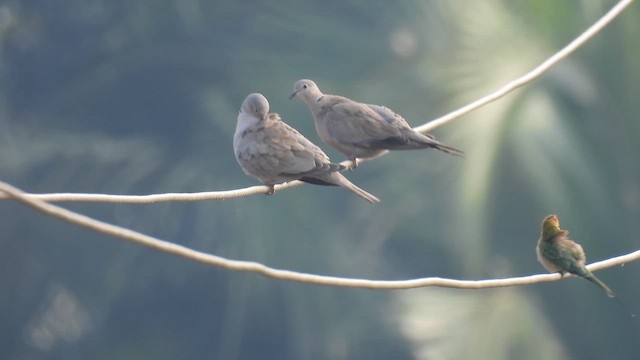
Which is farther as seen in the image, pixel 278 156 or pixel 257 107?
pixel 257 107

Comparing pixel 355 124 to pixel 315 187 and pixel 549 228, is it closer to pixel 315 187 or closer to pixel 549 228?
pixel 549 228

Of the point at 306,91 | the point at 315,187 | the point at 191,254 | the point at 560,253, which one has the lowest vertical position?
the point at 315,187

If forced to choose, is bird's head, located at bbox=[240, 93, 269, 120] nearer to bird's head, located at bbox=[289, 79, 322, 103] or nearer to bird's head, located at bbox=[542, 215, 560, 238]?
bird's head, located at bbox=[289, 79, 322, 103]

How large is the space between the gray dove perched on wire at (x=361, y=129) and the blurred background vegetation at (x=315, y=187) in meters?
2.17

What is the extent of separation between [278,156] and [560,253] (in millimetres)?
951

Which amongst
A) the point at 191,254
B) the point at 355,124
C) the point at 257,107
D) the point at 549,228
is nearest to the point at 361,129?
the point at 355,124

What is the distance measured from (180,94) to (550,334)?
7.67 ft

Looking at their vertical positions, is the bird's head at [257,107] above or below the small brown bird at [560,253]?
above

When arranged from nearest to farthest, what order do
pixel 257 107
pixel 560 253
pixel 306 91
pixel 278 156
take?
pixel 278 156, pixel 560 253, pixel 257 107, pixel 306 91

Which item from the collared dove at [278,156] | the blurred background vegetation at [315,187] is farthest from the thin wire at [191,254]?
the blurred background vegetation at [315,187]

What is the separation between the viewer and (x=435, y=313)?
7.20 metres

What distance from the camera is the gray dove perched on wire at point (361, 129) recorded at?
14.8ft

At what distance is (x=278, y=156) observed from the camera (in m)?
4.26

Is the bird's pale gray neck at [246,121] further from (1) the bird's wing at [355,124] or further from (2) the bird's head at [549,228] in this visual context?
(2) the bird's head at [549,228]
